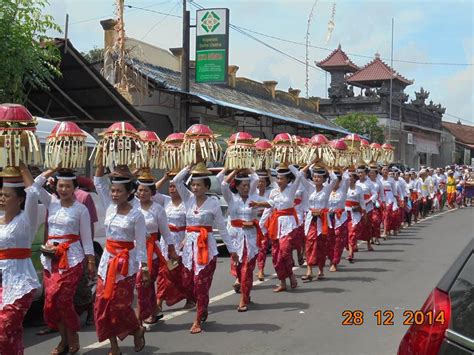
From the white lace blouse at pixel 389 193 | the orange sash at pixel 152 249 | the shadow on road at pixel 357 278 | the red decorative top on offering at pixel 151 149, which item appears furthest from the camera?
the white lace blouse at pixel 389 193

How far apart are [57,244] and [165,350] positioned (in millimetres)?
1404

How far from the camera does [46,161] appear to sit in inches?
209

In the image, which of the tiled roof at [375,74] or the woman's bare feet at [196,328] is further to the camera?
the tiled roof at [375,74]

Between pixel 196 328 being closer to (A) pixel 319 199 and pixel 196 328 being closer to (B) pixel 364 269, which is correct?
(A) pixel 319 199

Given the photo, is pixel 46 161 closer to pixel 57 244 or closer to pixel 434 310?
pixel 57 244

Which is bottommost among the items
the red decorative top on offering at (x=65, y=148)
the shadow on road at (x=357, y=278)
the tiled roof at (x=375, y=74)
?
the shadow on road at (x=357, y=278)

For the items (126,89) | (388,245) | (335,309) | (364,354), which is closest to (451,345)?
(364,354)

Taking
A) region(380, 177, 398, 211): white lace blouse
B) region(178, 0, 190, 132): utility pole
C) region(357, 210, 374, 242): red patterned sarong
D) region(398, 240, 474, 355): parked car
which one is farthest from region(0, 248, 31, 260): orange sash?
region(380, 177, 398, 211): white lace blouse

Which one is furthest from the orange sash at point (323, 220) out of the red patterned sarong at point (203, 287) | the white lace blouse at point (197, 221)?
the red patterned sarong at point (203, 287)

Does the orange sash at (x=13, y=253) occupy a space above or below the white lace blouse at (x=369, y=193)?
below

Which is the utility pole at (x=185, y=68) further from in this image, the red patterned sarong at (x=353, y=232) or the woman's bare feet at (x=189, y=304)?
the woman's bare feet at (x=189, y=304)

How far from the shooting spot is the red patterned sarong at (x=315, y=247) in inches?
363

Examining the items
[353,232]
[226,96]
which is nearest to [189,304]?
[353,232]

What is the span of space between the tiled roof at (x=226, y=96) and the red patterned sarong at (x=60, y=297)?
11.5 m
